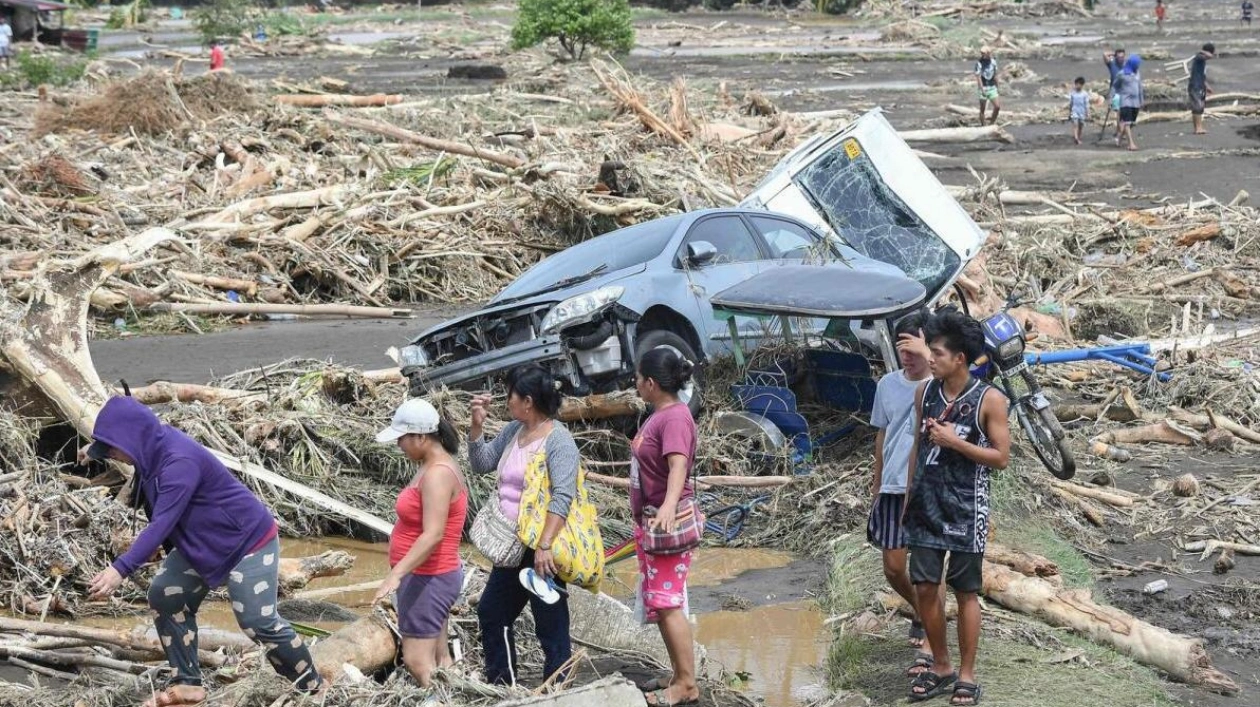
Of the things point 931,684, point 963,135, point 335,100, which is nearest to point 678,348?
point 931,684

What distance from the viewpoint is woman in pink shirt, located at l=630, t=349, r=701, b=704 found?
242 inches

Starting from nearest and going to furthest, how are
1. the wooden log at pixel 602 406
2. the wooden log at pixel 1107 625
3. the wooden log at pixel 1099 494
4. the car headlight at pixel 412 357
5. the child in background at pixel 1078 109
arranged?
the wooden log at pixel 1107 625, the wooden log at pixel 1099 494, the wooden log at pixel 602 406, the car headlight at pixel 412 357, the child in background at pixel 1078 109

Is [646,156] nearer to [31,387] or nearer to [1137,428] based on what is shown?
[1137,428]

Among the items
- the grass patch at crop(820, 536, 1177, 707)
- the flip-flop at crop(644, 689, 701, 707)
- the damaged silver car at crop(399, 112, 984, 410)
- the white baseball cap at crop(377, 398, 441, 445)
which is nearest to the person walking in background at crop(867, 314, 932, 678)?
the grass patch at crop(820, 536, 1177, 707)

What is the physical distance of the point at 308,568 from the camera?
28.6ft

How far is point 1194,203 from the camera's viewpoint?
21.1m

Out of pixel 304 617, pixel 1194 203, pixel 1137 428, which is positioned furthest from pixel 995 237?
pixel 304 617

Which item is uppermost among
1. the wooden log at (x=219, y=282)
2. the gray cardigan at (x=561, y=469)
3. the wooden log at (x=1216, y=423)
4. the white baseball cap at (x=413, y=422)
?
the white baseball cap at (x=413, y=422)

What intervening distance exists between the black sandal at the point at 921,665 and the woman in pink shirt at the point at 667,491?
975 mm

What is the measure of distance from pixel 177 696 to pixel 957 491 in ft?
10.7

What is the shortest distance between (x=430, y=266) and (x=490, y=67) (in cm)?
2033

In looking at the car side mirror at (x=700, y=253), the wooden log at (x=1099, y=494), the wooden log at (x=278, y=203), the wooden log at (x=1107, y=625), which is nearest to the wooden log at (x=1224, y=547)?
the wooden log at (x=1099, y=494)

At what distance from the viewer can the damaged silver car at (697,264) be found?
10508 millimetres

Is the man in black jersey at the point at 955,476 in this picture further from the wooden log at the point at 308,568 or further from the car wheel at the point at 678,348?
the car wheel at the point at 678,348
